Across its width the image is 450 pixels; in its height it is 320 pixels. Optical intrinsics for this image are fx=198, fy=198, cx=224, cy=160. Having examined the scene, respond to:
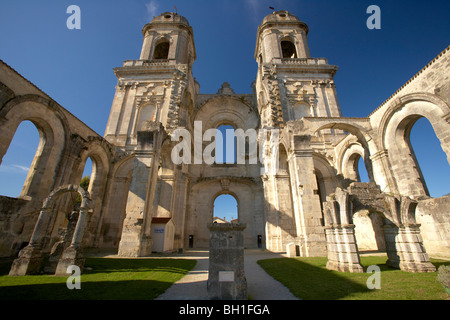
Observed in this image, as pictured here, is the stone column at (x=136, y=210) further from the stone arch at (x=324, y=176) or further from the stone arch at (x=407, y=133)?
the stone arch at (x=407, y=133)

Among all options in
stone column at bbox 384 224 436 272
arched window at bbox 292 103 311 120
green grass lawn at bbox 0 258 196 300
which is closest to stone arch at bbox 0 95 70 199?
green grass lawn at bbox 0 258 196 300

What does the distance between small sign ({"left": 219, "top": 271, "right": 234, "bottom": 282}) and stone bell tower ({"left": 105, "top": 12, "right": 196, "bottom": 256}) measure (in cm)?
747

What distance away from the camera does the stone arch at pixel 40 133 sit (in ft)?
31.8

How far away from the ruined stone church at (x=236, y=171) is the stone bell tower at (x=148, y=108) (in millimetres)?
100

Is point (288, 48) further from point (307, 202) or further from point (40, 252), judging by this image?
point (40, 252)

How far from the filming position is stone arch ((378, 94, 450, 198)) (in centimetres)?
966

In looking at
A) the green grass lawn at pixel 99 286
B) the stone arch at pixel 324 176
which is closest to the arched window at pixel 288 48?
the stone arch at pixel 324 176

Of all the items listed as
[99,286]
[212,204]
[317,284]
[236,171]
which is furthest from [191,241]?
[317,284]

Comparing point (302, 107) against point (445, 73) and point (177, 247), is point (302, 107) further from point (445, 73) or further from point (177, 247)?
point (177, 247)

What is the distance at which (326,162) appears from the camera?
15.9 m

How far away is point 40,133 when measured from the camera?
458 inches
